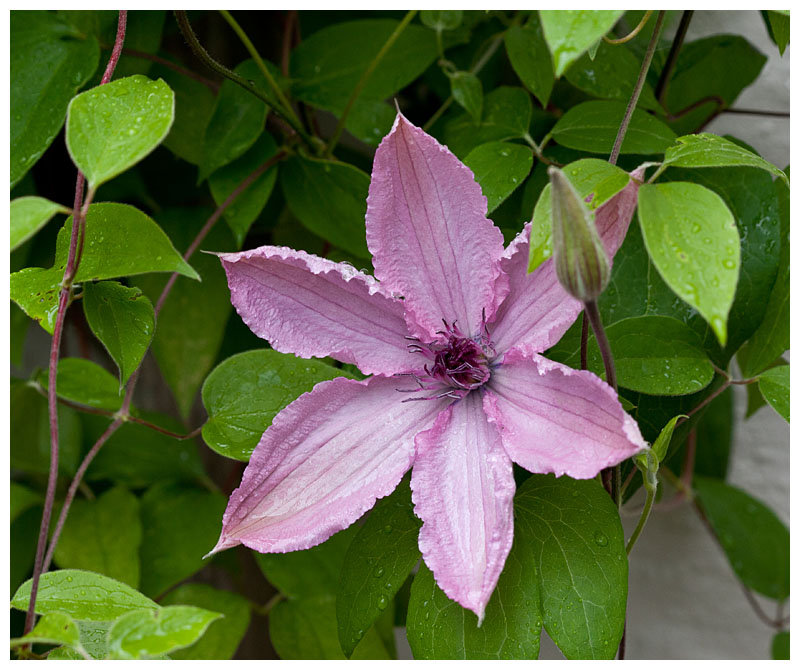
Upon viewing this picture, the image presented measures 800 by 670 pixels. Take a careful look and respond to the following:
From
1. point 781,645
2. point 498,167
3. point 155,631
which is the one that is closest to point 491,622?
point 155,631

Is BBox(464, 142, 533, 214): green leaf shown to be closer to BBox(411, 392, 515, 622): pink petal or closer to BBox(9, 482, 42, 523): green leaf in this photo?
BBox(411, 392, 515, 622): pink petal

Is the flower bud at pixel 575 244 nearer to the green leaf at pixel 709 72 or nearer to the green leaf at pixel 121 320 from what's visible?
the green leaf at pixel 121 320

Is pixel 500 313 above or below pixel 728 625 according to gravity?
above

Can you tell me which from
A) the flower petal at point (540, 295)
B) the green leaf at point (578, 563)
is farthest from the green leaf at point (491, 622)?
the flower petal at point (540, 295)

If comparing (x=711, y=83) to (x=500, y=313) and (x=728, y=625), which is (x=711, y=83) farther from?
(x=728, y=625)

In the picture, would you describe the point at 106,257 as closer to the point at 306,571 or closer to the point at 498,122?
the point at 498,122
